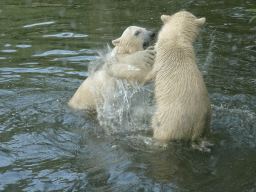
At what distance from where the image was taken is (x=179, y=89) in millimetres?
3785

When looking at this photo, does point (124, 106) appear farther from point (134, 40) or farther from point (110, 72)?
point (134, 40)

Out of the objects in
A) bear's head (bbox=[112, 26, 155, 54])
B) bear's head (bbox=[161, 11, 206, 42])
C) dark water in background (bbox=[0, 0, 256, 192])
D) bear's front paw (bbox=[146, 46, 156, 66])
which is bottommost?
dark water in background (bbox=[0, 0, 256, 192])

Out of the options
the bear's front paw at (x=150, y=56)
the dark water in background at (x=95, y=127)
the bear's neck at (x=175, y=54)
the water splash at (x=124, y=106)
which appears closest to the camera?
the dark water in background at (x=95, y=127)

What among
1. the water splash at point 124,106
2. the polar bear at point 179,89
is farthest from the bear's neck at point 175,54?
the water splash at point 124,106

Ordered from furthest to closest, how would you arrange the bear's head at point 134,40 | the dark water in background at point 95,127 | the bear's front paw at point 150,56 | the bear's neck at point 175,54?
the bear's head at point 134,40 < the bear's front paw at point 150,56 < the bear's neck at point 175,54 < the dark water in background at point 95,127

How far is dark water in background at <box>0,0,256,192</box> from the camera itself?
3.34 metres

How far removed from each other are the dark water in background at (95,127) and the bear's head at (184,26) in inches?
12.0

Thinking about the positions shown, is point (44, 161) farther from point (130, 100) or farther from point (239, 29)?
point (239, 29)

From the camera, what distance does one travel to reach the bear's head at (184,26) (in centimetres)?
418

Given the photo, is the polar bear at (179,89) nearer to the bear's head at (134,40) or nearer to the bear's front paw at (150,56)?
the bear's front paw at (150,56)

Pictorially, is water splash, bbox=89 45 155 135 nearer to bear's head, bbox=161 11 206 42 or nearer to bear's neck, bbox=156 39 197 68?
bear's neck, bbox=156 39 197 68

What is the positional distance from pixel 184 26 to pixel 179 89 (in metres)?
0.92

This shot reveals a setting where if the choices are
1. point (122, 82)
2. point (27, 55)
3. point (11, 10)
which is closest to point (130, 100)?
point (122, 82)

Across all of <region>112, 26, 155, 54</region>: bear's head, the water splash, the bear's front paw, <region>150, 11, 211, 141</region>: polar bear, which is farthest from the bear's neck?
Answer: <region>112, 26, 155, 54</region>: bear's head
